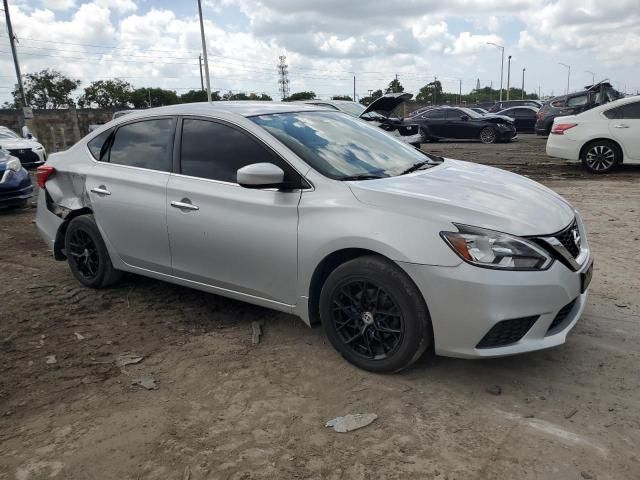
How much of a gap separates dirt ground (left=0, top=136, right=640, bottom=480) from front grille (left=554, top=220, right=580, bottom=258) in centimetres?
71

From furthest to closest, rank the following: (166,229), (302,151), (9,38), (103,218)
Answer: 1. (9,38)
2. (103,218)
3. (166,229)
4. (302,151)

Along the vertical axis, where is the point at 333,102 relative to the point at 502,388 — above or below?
above

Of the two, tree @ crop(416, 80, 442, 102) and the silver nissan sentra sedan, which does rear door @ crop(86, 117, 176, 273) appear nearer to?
the silver nissan sentra sedan

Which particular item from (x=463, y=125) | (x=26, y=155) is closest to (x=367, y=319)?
(x=26, y=155)

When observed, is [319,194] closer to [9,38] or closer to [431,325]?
[431,325]

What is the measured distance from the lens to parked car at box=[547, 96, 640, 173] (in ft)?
35.4

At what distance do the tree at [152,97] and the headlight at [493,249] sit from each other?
233 ft

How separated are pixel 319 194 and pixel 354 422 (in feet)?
4.44

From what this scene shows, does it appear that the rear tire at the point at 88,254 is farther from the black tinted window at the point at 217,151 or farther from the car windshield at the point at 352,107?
the car windshield at the point at 352,107

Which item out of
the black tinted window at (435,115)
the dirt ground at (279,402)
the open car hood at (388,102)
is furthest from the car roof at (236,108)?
the black tinted window at (435,115)

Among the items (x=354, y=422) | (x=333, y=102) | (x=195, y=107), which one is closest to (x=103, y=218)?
(x=195, y=107)

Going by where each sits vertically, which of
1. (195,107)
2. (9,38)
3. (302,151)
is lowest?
(302,151)

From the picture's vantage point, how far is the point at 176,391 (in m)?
3.34

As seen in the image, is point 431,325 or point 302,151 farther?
point 302,151
